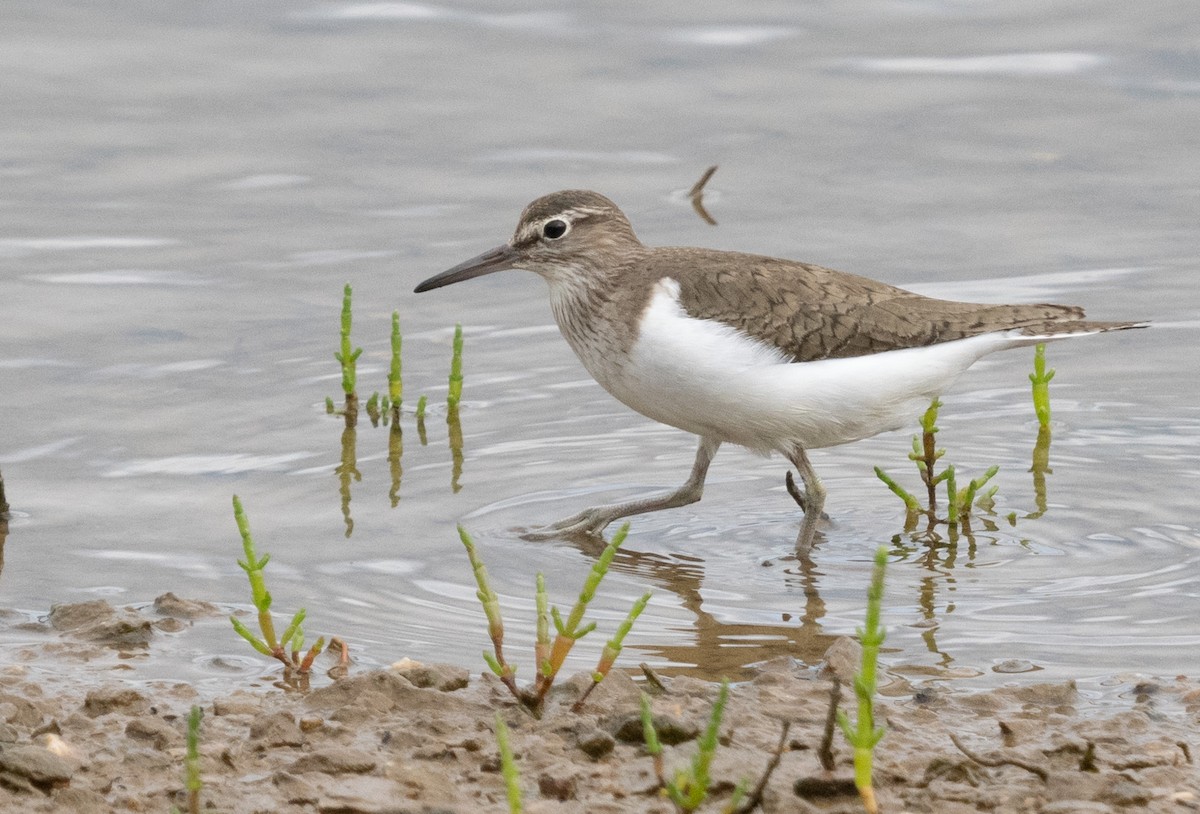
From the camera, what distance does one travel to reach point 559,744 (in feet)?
15.8

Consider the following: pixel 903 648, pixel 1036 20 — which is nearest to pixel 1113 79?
pixel 1036 20

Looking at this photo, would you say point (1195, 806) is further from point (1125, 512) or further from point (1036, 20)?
point (1036, 20)

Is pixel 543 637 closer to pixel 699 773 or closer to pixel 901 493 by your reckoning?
pixel 699 773

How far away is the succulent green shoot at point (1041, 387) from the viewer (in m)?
8.16

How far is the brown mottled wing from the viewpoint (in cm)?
759

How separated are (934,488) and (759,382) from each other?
97 centimetres

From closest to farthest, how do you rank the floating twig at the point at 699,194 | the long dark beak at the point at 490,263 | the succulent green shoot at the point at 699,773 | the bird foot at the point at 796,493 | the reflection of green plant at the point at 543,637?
the succulent green shoot at the point at 699,773, the reflection of green plant at the point at 543,637, the bird foot at the point at 796,493, the long dark beak at the point at 490,263, the floating twig at the point at 699,194

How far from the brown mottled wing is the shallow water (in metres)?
0.77

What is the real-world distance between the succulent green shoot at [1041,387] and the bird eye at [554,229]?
2.34 m

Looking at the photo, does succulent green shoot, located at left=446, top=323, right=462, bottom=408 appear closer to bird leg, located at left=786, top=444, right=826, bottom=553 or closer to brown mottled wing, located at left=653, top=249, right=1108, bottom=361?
brown mottled wing, located at left=653, top=249, right=1108, bottom=361

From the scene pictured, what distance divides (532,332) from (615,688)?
17.0ft

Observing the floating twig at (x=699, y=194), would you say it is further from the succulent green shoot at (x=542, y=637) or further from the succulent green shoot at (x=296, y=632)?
the succulent green shoot at (x=542, y=637)

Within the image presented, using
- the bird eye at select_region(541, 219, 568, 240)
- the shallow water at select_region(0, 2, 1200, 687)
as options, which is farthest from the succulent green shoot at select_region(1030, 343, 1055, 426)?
the bird eye at select_region(541, 219, 568, 240)

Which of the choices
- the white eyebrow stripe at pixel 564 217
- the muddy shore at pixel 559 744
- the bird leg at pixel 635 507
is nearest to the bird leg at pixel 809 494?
the bird leg at pixel 635 507
